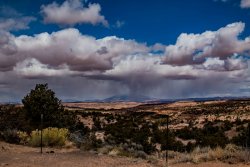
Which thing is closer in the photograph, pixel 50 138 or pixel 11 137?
pixel 50 138

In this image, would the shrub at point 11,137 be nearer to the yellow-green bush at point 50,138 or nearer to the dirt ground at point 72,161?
the yellow-green bush at point 50,138

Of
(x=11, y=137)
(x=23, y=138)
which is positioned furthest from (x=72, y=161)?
(x=23, y=138)

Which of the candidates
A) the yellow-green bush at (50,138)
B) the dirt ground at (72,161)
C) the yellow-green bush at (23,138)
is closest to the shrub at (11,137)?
the yellow-green bush at (23,138)

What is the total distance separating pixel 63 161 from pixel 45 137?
283 inches

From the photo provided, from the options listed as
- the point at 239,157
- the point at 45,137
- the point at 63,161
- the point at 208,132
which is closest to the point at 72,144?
the point at 45,137

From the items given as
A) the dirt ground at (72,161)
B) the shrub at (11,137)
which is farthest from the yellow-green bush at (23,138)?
the dirt ground at (72,161)

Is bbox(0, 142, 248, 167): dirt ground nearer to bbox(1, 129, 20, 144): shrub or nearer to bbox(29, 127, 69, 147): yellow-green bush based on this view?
bbox(29, 127, 69, 147): yellow-green bush

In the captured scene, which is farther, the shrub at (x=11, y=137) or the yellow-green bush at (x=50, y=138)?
the shrub at (x=11, y=137)

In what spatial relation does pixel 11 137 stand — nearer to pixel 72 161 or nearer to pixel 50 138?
pixel 50 138

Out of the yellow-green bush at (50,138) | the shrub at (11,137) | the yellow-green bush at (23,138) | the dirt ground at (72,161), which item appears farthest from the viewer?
the yellow-green bush at (23,138)

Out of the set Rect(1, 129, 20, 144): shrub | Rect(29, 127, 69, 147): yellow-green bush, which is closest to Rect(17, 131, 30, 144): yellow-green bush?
Rect(1, 129, 20, 144): shrub

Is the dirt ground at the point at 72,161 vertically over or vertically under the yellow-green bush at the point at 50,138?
under

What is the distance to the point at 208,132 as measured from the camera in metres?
47.7

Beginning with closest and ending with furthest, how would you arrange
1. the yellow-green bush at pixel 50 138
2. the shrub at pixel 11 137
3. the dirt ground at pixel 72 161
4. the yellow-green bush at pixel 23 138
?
the dirt ground at pixel 72 161 < the yellow-green bush at pixel 50 138 < the shrub at pixel 11 137 < the yellow-green bush at pixel 23 138
